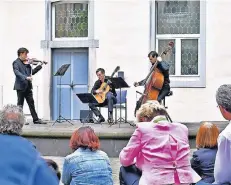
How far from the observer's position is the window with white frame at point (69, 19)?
15898 mm

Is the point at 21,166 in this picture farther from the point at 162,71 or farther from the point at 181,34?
the point at 181,34

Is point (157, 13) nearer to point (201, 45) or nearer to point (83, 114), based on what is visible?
point (201, 45)

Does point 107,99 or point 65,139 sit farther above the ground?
point 107,99

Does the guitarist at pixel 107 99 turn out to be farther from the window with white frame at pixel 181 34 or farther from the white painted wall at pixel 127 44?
the window with white frame at pixel 181 34

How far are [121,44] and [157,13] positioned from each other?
51.8 inches

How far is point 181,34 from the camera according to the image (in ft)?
50.3

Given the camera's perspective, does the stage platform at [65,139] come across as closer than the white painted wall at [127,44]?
Yes

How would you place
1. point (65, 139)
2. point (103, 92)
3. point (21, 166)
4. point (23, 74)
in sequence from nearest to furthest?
1. point (21, 166)
2. point (65, 139)
3. point (23, 74)
4. point (103, 92)

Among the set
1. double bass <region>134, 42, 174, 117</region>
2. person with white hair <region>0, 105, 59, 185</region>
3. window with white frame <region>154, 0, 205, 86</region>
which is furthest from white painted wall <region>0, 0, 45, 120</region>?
person with white hair <region>0, 105, 59, 185</region>

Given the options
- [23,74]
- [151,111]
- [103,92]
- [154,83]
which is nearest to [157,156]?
[151,111]

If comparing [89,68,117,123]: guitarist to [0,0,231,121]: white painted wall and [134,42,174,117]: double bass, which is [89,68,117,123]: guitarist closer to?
[134,42,174,117]: double bass

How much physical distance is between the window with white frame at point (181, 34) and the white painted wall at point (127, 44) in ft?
1.39

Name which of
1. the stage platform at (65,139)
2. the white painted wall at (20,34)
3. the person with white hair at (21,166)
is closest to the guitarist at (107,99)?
the stage platform at (65,139)

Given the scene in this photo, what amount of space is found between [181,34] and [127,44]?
145cm
